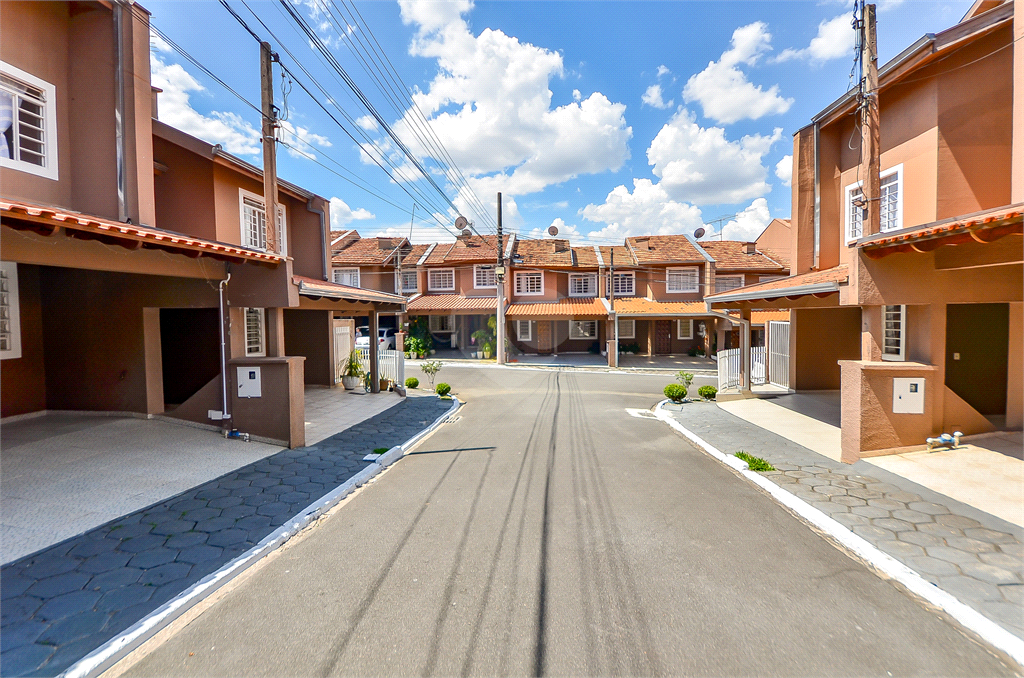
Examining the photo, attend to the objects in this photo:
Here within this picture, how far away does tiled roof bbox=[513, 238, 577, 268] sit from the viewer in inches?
1172

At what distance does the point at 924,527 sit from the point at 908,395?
295 cm

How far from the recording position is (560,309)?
91.4 feet

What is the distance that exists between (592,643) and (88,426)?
988 cm

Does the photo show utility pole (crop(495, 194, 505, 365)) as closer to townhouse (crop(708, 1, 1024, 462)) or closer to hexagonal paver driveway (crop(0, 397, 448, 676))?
townhouse (crop(708, 1, 1024, 462))

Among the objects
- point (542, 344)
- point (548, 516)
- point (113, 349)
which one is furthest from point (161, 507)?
point (542, 344)

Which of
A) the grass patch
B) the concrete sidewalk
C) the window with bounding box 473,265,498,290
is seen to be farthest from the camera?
the window with bounding box 473,265,498,290

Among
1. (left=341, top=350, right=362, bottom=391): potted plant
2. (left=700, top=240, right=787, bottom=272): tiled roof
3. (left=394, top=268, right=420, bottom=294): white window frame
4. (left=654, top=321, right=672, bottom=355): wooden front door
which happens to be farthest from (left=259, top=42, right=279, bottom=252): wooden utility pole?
(left=700, top=240, right=787, bottom=272): tiled roof

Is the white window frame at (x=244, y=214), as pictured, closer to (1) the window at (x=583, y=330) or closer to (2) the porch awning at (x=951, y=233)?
(2) the porch awning at (x=951, y=233)

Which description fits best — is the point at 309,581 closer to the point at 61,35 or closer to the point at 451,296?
the point at 61,35

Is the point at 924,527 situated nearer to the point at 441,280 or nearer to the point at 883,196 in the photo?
the point at 883,196

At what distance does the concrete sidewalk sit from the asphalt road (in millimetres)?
534

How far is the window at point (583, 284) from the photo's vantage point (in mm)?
30906

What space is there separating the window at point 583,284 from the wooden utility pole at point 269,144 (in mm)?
23660

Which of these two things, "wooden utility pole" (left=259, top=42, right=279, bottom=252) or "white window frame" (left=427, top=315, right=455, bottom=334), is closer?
"wooden utility pole" (left=259, top=42, right=279, bottom=252)
